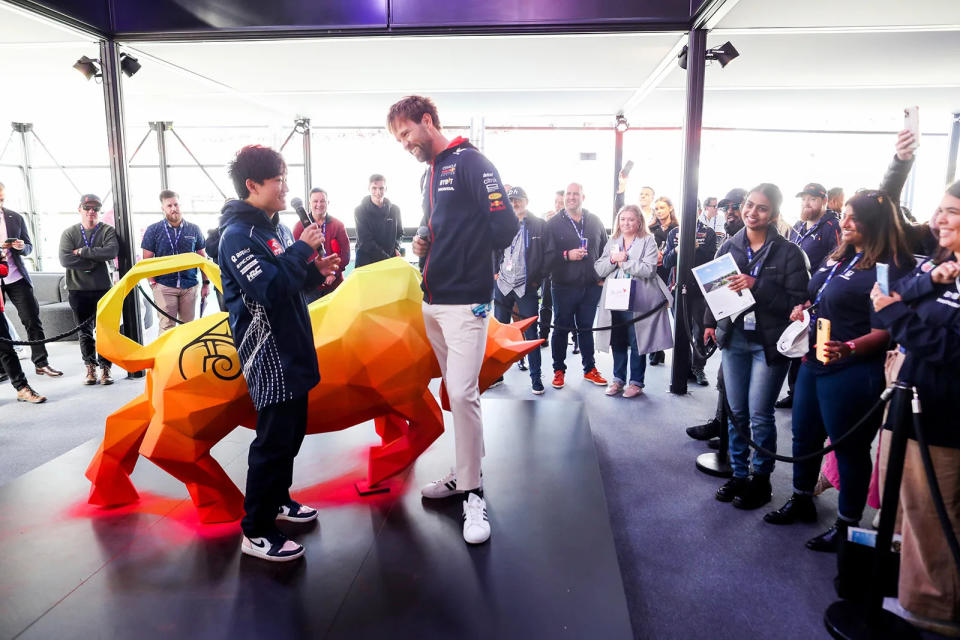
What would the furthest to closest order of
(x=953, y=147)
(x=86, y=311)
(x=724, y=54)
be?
1. (x=953, y=147)
2. (x=86, y=311)
3. (x=724, y=54)

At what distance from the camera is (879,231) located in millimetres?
2080

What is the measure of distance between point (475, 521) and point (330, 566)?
0.56 meters

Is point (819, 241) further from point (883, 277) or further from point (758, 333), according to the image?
point (883, 277)

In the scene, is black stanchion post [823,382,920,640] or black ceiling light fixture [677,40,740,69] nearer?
black stanchion post [823,382,920,640]

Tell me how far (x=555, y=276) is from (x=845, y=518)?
2.78 m

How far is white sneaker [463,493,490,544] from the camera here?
2.16 m

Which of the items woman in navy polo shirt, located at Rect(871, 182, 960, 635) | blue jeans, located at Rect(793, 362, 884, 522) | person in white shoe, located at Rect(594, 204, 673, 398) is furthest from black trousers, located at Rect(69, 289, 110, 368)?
woman in navy polo shirt, located at Rect(871, 182, 960, 635)

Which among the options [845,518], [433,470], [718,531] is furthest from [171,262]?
[845,518]

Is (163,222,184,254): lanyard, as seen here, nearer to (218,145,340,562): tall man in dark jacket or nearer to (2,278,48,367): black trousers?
(2,278,48,367): black trousers

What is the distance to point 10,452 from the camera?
11.2 ft

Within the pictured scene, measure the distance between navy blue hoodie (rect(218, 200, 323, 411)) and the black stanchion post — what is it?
1881 mm

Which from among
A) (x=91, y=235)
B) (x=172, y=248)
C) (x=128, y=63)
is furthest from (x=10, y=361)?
(x=128, y=63)

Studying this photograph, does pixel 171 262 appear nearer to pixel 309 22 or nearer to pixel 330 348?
pixel 330 348

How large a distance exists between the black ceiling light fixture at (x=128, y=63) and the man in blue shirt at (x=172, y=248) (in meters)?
1.03
